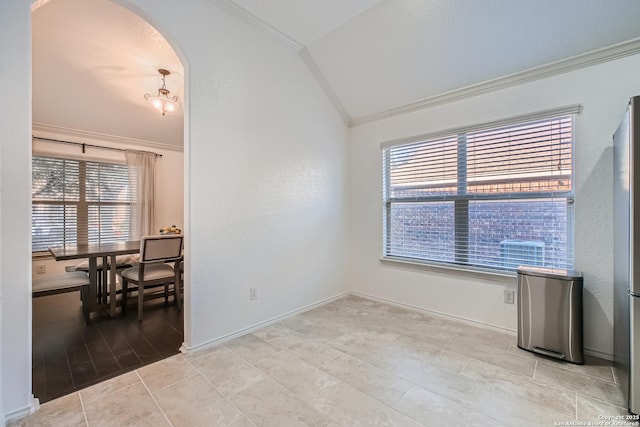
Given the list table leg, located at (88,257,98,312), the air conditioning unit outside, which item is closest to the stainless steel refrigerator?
the air conditioning unit outside

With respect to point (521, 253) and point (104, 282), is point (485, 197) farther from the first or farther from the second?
point (104, 282)

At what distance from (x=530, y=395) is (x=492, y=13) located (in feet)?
9.50

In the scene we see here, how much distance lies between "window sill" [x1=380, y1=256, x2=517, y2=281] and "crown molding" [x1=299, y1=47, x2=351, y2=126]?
199cm

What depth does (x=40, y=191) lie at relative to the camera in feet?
13.6

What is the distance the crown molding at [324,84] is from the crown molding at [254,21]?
13 centimetres

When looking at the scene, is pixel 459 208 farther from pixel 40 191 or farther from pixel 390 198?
pixel 40 191

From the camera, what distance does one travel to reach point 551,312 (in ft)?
7.31

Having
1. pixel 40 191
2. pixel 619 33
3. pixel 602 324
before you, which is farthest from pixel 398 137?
pixel 40 191

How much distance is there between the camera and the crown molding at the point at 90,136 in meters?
4.11

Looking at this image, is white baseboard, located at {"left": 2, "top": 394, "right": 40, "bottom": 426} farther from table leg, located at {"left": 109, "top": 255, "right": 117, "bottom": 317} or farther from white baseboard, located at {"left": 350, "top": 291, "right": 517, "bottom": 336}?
white baseboard, located at {"left": 350, "top": 291, "right": 517, "bottom": 336}

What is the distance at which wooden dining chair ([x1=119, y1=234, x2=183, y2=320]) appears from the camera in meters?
3.06

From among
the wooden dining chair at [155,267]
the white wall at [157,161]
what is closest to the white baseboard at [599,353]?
the wooden dining chair at [155,267]

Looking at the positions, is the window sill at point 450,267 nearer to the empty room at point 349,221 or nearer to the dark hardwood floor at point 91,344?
the empty room at point 349,221

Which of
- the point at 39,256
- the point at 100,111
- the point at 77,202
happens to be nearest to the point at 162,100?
the point at 100,111
